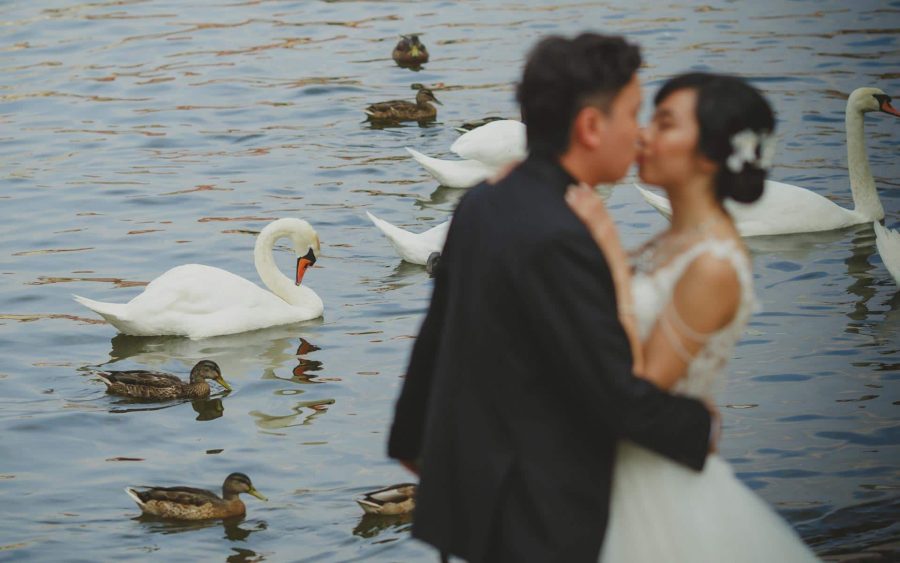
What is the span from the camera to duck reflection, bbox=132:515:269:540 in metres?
7.60

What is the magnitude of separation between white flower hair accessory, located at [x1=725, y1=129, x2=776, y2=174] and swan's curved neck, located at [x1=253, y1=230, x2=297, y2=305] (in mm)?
8210

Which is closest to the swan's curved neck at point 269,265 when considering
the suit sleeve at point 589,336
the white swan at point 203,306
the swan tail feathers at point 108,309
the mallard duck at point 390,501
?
the white swan at point 203,306

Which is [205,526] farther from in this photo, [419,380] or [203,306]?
[419,380]

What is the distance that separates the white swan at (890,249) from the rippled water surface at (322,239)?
25 centimetres

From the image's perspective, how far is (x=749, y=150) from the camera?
144 inches

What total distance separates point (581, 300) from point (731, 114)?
25.1 inches

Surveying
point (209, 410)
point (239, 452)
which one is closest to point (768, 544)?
point (239, 452)

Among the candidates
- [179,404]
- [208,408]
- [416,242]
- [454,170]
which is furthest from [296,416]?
[454,170]

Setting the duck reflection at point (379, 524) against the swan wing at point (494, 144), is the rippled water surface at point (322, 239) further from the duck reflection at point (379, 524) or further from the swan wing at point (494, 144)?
the swan wing at point (494, 144)

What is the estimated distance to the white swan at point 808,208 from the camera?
12516 millimetres

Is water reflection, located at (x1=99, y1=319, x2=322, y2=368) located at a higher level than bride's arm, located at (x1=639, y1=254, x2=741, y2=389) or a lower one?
lower

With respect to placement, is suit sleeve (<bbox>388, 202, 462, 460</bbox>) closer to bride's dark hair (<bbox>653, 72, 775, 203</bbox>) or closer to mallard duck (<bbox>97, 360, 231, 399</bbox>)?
bride's dark hair (<bbox>653, 72, 775, 203</bbox>)

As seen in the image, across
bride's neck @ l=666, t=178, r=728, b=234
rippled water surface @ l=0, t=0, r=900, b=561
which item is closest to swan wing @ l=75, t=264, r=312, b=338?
rippled water surface @ l=0, t=0, r=900, b=561

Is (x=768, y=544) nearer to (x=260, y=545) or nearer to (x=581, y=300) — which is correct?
(x=581, y=300)
